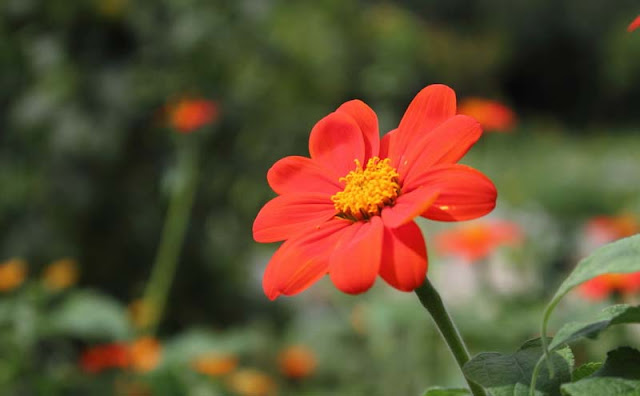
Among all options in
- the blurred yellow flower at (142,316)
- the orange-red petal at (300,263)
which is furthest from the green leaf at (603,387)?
the blurred yellow flower at (142,316)

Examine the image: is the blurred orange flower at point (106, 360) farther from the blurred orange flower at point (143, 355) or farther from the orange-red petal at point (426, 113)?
the orange-red petal at point (426, 113)

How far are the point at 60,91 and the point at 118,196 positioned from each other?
12.9 inches

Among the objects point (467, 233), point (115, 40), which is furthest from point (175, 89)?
point (467, 233)

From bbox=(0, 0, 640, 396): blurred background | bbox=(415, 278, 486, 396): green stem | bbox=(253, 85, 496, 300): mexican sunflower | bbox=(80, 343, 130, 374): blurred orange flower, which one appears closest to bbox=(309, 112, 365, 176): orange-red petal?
bbox=(253, 85, 496, 300): mexican sunflower

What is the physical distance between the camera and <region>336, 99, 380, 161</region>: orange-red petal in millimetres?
521

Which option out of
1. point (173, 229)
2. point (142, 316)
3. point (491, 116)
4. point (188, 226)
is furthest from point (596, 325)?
point (188, 226)

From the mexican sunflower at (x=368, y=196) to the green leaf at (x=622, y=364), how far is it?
0.30ft

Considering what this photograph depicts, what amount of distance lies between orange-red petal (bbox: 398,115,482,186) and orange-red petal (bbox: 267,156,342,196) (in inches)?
2.2

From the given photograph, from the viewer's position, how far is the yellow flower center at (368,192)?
474mm

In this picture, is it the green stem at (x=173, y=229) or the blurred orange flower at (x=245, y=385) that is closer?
the blurred orange flower at (x=245, y=385)

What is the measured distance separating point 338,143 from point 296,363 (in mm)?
1419

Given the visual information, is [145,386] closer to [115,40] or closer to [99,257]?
[99,257]

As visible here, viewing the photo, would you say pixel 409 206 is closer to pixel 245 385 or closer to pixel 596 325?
pixel 596 325

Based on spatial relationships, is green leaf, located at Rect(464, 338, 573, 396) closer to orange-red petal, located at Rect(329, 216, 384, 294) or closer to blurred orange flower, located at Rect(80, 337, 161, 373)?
orange-red petal, located at Rect(329, 216, 384, 294)
